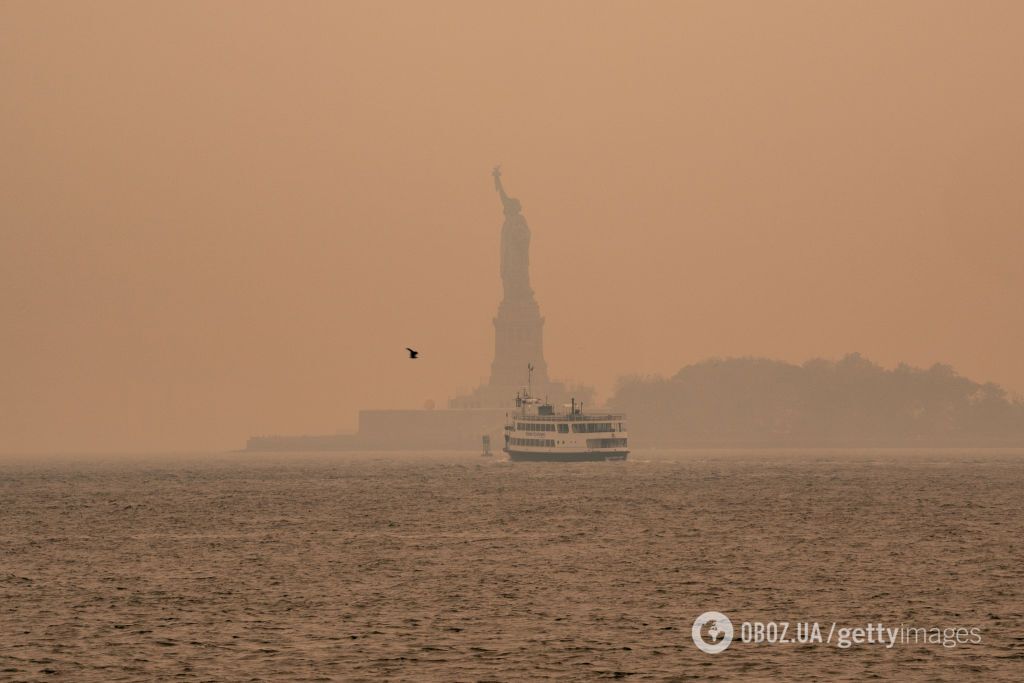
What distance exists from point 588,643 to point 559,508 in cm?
6344

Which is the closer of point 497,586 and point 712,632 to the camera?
point 712,632

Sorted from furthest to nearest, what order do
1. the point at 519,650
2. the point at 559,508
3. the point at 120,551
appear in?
the point at 559,508 → the point at 120,551 → the point at 519,650

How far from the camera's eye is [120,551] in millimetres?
78125

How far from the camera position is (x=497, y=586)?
60812 millimetres

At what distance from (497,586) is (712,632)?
45.6 ft

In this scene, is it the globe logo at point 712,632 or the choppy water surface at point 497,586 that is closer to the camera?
the choppy water surface at point 497,586

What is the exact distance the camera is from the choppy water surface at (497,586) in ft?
144

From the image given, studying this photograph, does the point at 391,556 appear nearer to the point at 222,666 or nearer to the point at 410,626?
the point at 410,626

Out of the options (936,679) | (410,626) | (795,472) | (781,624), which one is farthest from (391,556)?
(795,472)

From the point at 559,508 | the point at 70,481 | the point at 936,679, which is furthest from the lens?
the point at 70,481

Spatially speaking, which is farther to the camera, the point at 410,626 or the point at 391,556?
the point at 391,556

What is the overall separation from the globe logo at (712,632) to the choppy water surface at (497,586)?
44 cm

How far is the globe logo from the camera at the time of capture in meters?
46.2

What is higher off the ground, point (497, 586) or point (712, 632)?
point (497, 586)
